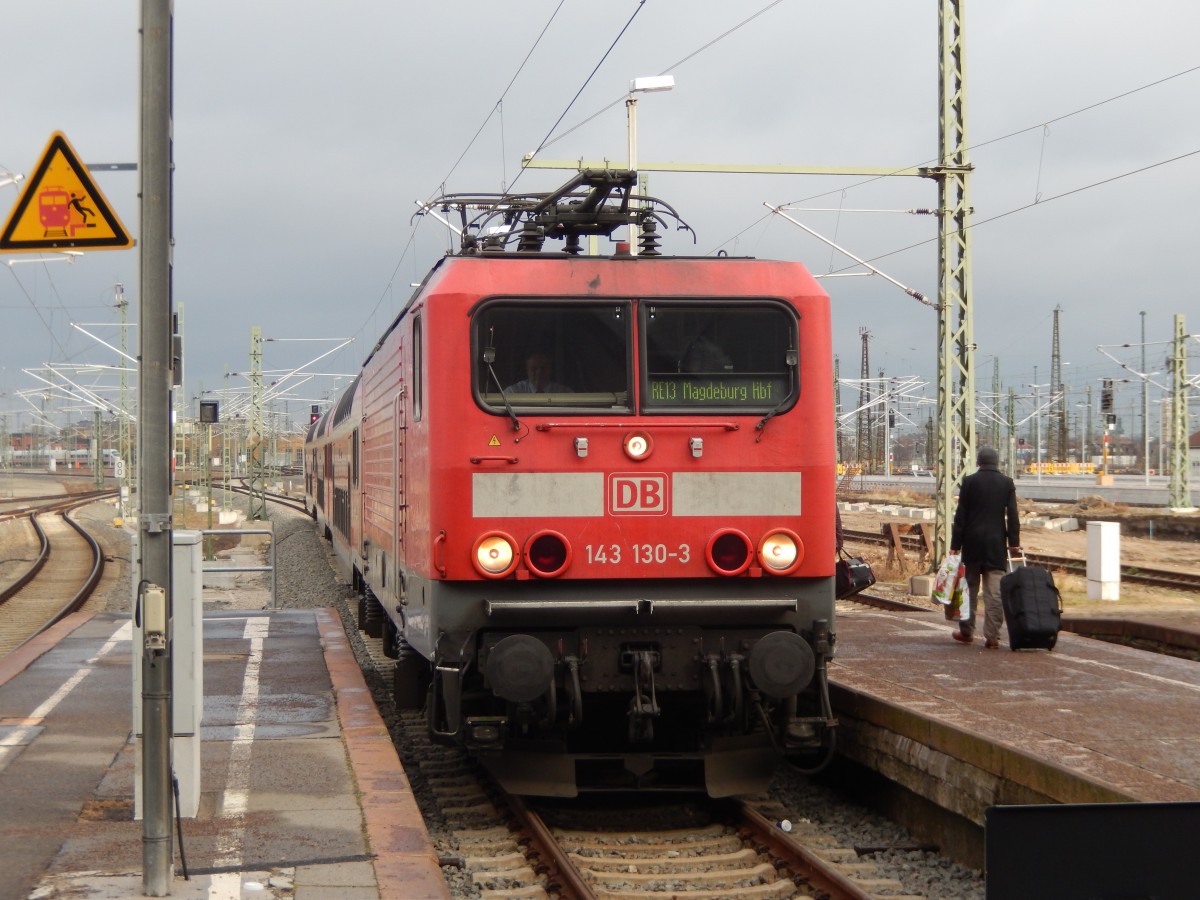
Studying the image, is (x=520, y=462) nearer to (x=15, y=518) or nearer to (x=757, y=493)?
(x=757, y=493)

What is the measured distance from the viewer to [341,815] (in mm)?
6914

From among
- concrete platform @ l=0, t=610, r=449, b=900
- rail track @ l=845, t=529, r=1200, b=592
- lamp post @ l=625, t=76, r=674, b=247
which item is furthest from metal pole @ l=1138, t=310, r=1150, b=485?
concrete platform @ l=0, t=610, r=449, b=900

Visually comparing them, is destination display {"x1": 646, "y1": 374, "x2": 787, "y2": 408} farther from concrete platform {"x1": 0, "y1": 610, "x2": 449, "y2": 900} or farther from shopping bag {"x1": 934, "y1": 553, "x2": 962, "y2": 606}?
shopping bag {"x1": 934, "y1": 553, "x2": 962, "y2": 606}

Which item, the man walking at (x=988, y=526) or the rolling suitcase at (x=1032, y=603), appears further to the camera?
the man walking at (x=988, y=526)

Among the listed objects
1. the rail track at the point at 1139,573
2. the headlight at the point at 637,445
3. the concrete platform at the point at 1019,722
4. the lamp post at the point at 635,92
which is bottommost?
the rail track at the point at 1139,573

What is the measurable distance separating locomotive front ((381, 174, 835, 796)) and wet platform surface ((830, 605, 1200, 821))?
78cm

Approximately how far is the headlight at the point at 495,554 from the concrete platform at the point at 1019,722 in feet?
8.18

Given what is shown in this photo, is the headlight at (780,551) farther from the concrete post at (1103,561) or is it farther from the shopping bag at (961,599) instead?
the concrete post at (1103,561)

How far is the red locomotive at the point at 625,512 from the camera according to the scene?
294 inches

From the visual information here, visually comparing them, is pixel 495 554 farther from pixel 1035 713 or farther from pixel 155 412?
pixel 1035 713

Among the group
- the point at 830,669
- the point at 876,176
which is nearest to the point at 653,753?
the point at 830,669

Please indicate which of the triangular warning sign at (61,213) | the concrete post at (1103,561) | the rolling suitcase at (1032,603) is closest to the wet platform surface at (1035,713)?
the rolling suitcase at (1032,603)

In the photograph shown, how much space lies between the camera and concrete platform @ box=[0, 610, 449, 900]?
19.1 ft

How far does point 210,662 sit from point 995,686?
266 inches
